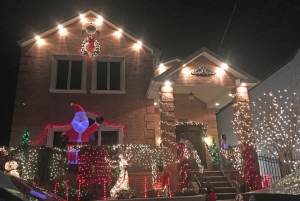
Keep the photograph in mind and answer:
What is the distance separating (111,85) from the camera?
45.3ft

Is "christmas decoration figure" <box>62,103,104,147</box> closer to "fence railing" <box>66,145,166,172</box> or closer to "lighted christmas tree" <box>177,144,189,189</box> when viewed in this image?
"fence railing" <box>66,145,166,172</box>

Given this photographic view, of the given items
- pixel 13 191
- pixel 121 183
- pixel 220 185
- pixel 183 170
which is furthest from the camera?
pixel 220 185

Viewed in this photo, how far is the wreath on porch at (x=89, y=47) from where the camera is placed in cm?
1377

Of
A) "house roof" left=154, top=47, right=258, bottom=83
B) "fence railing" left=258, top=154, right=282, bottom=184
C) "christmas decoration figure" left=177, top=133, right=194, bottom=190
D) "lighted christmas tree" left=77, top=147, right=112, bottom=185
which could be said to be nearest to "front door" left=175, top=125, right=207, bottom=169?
"fence railing" left=258, top=154, right=282, bottom=184

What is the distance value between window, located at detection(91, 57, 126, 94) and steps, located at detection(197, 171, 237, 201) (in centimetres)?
564

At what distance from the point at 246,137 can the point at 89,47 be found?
8642 mm

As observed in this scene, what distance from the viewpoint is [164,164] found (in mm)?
10867

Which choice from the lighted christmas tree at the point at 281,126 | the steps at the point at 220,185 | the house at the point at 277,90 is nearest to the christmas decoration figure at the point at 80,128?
the steps at the point at 220,185

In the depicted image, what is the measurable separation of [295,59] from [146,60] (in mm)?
7240

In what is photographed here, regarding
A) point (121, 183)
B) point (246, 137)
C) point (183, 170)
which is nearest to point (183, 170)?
point (183, 170)

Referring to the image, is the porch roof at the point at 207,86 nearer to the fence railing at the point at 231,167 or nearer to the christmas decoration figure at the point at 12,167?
the fence railing at the point at 231,167

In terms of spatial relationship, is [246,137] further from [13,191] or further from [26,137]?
[13,191]

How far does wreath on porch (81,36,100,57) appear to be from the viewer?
1377 cm

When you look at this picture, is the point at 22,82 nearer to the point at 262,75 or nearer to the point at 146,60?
the point at 146,60
